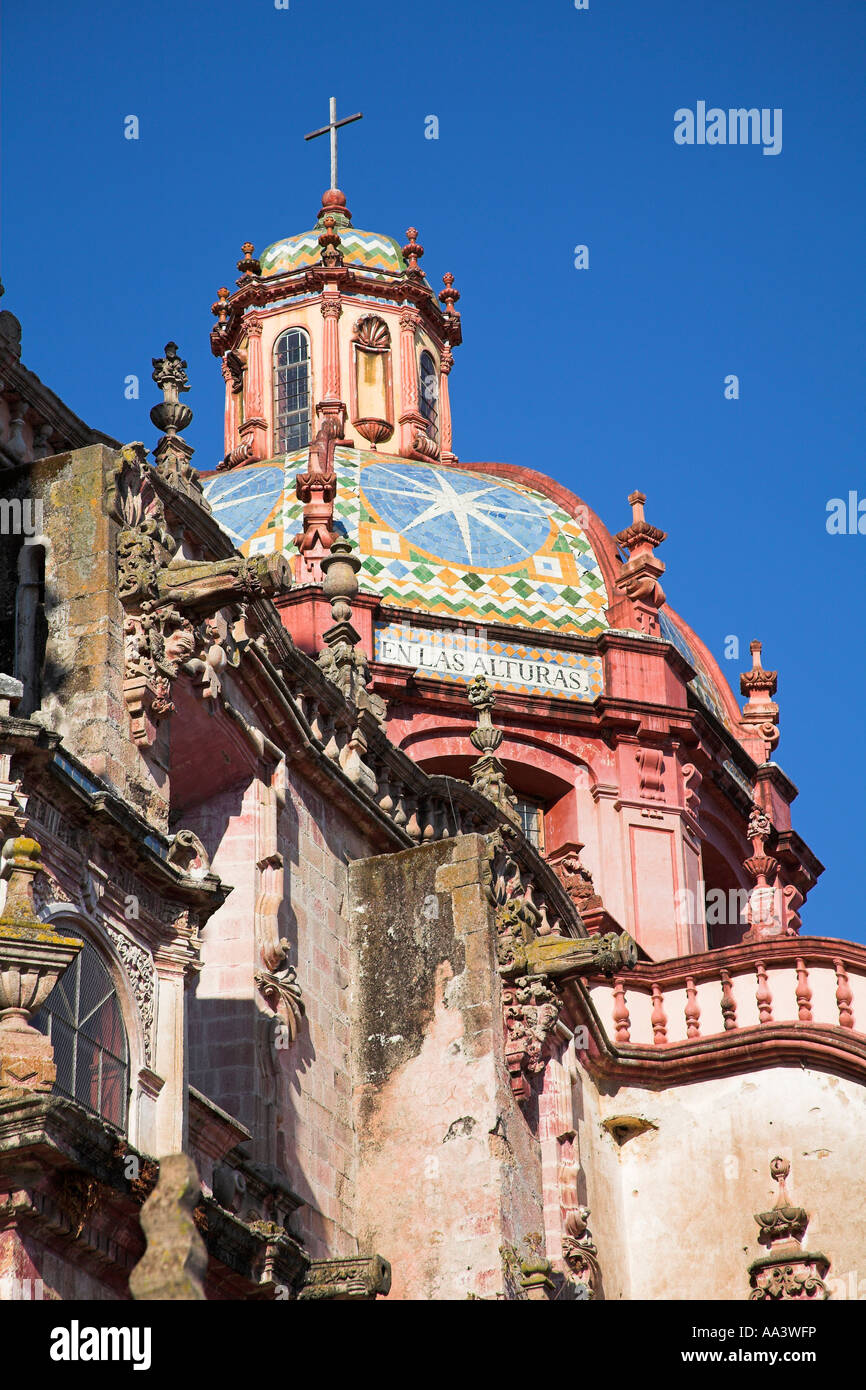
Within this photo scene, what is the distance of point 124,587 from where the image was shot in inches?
659

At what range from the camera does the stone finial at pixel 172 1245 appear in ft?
36.6

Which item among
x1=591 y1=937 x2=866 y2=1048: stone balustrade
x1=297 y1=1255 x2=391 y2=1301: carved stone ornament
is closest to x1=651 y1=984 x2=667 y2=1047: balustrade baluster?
x1=591 y1=937 x2=866 y2=1048: stone balustrade

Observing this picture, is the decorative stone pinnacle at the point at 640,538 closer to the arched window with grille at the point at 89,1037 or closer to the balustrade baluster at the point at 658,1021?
the balustrade baluster at the point at 658,1021

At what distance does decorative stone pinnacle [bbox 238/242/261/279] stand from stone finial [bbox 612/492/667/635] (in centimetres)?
946

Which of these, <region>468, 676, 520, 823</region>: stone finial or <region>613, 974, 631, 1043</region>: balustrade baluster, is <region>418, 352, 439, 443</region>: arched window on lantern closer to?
<region>613, 974, 631, 1043</region>: balustrade baluster

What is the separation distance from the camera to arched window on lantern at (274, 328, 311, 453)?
4078 cm

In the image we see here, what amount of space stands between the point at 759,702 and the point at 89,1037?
79.1 ft

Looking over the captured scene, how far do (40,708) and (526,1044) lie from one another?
4851 mm

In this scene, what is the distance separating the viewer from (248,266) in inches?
1656

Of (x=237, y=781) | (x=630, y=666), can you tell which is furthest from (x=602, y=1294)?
(x=630, y=666)

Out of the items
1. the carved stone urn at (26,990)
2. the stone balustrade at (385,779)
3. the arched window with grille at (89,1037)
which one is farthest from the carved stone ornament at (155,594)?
the carved stone urn at (26,990)

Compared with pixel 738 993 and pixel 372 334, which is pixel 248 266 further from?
pixel 738 993
